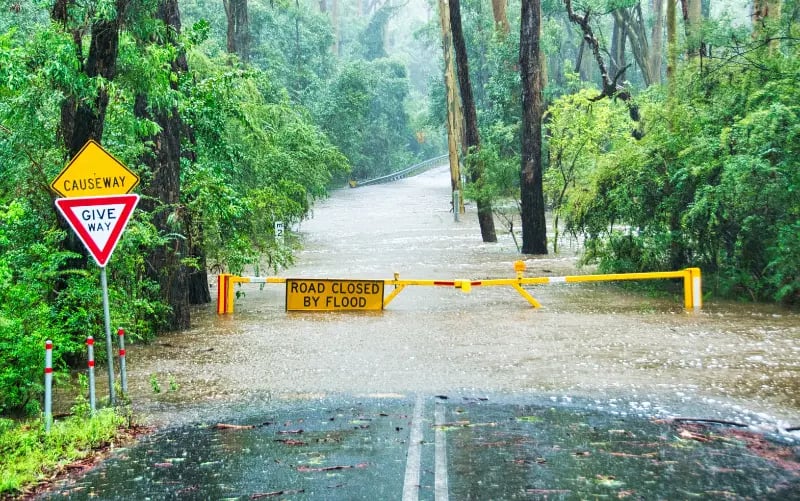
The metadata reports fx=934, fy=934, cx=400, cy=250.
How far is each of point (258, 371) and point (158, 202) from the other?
5015 millimetres

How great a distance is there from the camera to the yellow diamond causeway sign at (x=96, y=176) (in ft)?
35.4

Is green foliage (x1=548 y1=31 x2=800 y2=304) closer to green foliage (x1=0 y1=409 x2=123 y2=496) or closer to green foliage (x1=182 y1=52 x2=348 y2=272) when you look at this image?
green foliage (x1=182 y1=52 x2=348 y2=272)

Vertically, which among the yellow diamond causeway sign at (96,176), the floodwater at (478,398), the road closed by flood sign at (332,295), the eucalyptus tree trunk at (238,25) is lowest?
the floodwater at (478,398)

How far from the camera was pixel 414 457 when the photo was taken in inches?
303

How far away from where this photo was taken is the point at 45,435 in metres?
8.73

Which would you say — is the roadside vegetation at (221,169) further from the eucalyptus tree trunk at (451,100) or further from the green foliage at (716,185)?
the eucalyptus tree trunk at (451,100)

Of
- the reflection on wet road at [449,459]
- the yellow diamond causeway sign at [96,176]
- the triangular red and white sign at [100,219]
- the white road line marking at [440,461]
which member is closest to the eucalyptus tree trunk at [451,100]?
the yellow diamond causeway sign at [96,176]

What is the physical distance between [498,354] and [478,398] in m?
3.06

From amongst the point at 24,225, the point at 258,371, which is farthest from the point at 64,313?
the point at 258,371

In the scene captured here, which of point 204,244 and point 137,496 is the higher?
point 204,244

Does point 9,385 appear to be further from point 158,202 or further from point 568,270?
point 568,270

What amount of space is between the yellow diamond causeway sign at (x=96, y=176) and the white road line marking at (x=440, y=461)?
14.9 feet

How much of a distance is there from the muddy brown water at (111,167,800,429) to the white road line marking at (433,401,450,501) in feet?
5.18

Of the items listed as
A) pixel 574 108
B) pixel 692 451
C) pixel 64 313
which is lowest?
pixel 692 451
